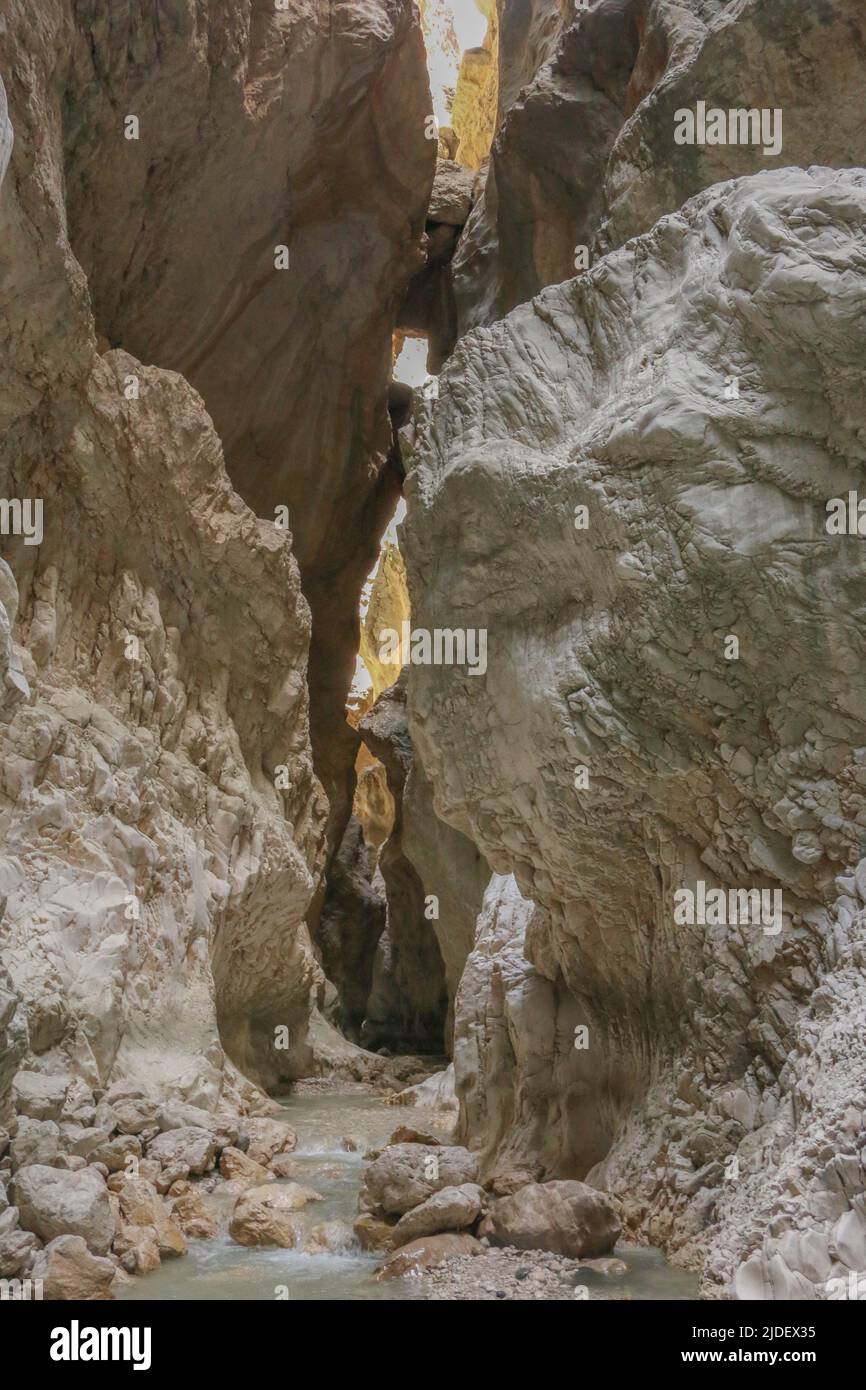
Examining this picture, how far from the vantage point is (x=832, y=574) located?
244 inches

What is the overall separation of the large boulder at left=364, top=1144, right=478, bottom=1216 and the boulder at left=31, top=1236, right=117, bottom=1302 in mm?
1612

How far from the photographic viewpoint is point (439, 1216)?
6.25 meters

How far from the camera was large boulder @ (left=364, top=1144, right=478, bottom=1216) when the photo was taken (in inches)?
264

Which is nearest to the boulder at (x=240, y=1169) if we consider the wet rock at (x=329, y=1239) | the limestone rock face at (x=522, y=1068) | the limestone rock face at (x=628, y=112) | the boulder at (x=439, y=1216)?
the limestone rock face at (x=522, y=1068)

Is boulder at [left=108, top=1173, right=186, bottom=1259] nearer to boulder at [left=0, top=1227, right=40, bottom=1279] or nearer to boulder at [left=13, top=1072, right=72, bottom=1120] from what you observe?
boulder at [left=13, top=1072, right=72, bottom=1120]

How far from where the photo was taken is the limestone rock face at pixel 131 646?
9.56m

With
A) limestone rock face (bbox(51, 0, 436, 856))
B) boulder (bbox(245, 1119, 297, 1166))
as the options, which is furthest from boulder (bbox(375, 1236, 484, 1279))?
limestone rock face (bbox(51, 0, 436, 856))

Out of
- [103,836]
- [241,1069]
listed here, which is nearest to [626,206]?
[103,836]

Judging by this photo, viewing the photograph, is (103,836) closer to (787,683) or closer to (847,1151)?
(787,683)

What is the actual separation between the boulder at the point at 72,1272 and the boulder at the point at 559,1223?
193 cm

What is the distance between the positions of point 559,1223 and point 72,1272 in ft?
7.78

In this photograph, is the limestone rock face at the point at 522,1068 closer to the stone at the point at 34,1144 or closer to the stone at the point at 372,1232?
the stone at the point at 372,1232

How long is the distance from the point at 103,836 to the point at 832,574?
6.67m
